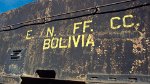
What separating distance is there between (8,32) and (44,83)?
3.22 m

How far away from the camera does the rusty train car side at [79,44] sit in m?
5.39

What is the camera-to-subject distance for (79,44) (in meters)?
6.43

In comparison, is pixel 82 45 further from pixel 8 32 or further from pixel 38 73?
pixel 8 32

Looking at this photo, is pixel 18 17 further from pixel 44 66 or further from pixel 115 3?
pixel 115 3

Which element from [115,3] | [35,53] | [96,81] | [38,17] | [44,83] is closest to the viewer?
[96,81]

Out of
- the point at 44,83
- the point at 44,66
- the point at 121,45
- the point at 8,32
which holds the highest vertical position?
the point at 8,32

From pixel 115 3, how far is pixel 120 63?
1.57 meters

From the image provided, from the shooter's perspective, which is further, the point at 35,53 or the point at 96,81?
the point at 35,53

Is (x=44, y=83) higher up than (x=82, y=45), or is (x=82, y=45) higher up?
(x=82, y=45)

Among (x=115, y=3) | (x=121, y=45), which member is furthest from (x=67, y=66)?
(x=115, y=3)

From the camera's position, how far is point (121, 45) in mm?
5617

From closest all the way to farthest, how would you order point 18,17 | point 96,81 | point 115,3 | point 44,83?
point 96,81 < point 115,3 < point 44,83 < point 18,17

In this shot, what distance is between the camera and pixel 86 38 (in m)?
6.35

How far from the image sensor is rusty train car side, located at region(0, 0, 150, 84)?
17.7ft
